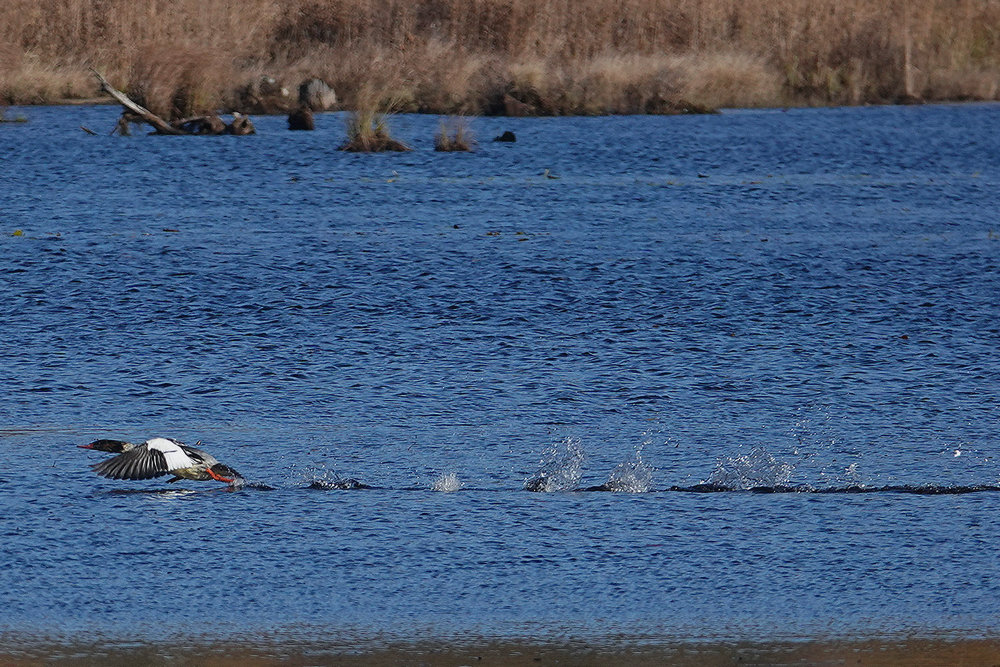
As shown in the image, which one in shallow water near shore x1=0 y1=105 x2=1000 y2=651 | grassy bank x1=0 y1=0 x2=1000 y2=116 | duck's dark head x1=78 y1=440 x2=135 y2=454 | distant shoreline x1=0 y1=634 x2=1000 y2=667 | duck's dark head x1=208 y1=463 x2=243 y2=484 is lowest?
shallow water near shore x1=0 y1=105 x2=1000 y2=651

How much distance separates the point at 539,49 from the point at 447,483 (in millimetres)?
30237

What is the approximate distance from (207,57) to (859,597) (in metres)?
27.0

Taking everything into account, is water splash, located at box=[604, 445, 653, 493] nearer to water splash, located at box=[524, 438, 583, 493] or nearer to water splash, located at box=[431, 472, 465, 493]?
water splash, located at box=[524, 438, 583, 493]

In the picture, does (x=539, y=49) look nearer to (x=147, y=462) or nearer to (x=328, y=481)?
(x=328, y=481)

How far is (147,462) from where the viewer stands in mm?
7707

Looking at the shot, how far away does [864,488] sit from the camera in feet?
26.4

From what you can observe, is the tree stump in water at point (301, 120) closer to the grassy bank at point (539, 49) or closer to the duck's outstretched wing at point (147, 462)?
the grassy bank at point (539, 49)

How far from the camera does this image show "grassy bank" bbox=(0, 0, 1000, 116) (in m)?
34.4

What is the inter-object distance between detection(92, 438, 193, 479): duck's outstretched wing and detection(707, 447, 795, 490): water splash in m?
2.66

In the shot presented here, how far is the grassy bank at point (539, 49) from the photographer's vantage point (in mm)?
34375

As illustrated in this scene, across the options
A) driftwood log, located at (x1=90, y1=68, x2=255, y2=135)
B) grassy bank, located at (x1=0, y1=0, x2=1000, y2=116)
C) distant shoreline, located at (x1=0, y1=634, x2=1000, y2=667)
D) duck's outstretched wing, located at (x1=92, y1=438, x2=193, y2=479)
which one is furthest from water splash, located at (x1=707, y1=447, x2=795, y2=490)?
grassy bank, located at (x1=0, y1=0, x2=1000, y2=116)

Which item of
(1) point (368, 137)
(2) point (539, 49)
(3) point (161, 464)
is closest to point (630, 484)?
(3) point (161, 464)

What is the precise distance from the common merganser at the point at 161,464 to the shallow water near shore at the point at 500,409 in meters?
0.12

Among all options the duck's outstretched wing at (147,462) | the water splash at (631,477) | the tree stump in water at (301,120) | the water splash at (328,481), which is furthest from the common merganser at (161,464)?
the tree stump in water at (301,120)
